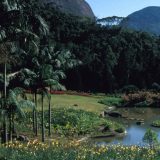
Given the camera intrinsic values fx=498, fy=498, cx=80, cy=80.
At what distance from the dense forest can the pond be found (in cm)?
1862

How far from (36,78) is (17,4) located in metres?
7.34

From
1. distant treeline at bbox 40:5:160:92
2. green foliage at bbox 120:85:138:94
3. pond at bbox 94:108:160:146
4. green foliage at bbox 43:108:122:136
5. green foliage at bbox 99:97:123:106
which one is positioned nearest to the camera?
pond at bbox 94:108:160:146

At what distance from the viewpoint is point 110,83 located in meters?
80.4

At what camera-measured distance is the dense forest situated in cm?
8075

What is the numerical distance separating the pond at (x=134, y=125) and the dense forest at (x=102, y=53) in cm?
1862

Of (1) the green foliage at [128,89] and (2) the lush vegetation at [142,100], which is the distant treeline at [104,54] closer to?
(1) the green foliage at [128,89]

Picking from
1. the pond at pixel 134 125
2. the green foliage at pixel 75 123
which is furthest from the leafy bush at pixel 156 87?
the green foliage at pixel 75 123

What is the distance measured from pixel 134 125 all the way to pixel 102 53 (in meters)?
36.3

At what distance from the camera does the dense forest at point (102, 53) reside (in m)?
80.8

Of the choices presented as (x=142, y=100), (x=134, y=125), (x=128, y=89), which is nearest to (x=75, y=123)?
(x=134, y=125)

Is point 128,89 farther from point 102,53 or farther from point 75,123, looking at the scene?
point 75,123

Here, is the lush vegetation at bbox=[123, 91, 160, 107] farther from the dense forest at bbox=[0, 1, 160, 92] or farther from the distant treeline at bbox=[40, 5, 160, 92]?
the distant treeline at bbox=[40, 5, 160, 92]

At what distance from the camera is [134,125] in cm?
4819

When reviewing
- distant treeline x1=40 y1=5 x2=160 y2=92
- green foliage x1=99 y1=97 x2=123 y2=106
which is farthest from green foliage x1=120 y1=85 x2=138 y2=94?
green foliage x1=99 y1=97 x2=123 y2=106
